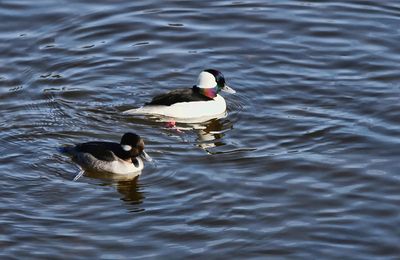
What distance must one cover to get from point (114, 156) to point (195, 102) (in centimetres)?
262

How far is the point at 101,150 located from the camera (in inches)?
589

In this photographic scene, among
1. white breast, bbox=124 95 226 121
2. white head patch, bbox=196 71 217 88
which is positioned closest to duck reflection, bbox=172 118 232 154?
white breast, bbox=124 95 226 121

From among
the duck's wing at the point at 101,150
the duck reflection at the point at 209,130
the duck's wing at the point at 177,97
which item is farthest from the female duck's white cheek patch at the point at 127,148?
the duck's wing at the point at 177,97

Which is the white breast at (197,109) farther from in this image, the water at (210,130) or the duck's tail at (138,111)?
the duck's tail at (138,111)

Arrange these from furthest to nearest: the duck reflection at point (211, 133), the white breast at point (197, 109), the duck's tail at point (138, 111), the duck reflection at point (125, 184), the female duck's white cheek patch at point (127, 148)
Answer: the white breast at point (197, 109) → the duck's tail at point (138, 111) → the duck reflection at point (211, 133) → the female duck's white cheek patch at point (127, 148) → the duck reflection at point (125, 184)

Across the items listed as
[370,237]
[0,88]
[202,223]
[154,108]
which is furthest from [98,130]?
[370,237]

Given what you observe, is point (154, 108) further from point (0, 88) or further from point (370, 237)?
point (370, 237)

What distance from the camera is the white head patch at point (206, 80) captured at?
1736 cm

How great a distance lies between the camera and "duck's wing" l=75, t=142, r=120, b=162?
49.0ft

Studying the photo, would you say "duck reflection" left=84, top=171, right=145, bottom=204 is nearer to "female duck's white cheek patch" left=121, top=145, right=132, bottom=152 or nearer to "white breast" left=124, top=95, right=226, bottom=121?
"female duck's white cheek patch" left=121, top=145, right=132, bottom=152

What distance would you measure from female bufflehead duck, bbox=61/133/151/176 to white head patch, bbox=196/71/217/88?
268 centimetres

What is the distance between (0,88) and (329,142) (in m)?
5.28

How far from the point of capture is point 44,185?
14312 millimetres

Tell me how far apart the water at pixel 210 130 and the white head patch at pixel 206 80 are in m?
0.46
